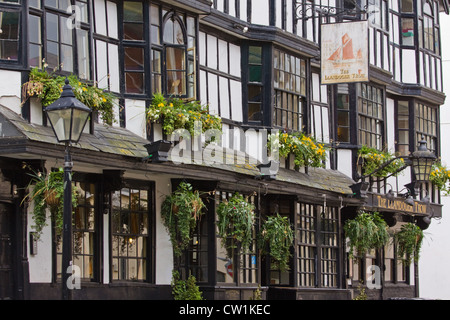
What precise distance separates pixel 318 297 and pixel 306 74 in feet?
16.9

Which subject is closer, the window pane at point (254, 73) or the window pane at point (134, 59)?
the window pane at point (134, 59)

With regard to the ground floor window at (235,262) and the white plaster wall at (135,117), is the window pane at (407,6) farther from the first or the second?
the white plaster wall at (135,117)

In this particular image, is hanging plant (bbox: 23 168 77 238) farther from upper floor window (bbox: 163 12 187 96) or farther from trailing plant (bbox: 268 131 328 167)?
trailing plant (bbox: 268 131 328 167)

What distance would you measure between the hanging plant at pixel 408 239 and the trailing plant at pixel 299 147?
17.6 feet

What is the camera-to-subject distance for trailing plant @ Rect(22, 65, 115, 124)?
54.3ft

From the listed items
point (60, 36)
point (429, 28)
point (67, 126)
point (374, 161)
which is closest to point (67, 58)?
point (60, 36)

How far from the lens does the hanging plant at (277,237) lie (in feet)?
73.0

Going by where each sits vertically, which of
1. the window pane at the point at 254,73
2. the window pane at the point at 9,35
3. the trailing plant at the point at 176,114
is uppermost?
the window pane at the point at 254,73

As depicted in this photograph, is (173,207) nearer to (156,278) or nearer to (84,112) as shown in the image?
Answer: (156,278)

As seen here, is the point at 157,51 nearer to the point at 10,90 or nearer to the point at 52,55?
the point at 52,55

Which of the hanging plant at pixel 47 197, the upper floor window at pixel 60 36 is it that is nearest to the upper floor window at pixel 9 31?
the upper floor window at pixel 60 36

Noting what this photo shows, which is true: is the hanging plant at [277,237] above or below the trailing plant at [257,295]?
above

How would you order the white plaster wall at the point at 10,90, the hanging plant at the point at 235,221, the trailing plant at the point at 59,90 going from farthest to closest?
the hanging plant at the point at 235,221 < the trailing plant at the point at 59,90 < the white plaster wall at the point at 10,90

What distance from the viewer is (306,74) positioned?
24969mm
